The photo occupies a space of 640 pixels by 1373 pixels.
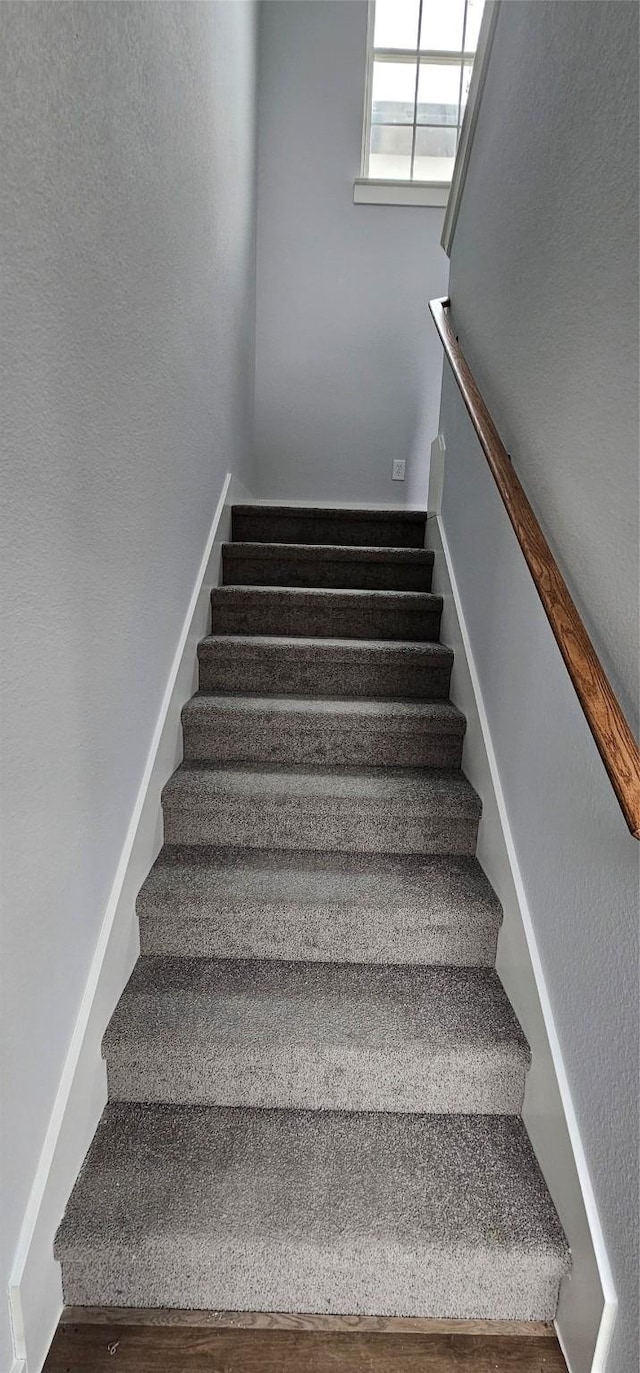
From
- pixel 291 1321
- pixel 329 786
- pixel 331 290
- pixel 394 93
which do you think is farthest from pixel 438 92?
pixel 291 1321

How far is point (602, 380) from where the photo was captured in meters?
1.13

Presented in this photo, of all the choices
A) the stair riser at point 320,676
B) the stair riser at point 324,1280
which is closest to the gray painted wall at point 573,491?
the stair riser at point 324,1280

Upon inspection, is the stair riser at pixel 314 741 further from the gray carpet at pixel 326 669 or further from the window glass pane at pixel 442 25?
the window glass pane at pixel 442 25

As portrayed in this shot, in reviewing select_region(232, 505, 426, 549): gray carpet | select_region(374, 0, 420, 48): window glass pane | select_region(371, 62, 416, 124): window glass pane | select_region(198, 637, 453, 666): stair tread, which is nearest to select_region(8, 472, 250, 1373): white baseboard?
select_region(198, 637, 453, 666): stair tread

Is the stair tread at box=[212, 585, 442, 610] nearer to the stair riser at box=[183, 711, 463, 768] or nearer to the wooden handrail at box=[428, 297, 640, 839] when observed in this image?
the stair riser at box=[183, 711, 463, 768]

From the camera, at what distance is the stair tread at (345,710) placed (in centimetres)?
201

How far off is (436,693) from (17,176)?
1.60 meters

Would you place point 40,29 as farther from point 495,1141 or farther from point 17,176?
point 495,1141

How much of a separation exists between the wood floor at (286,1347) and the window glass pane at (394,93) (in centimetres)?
422

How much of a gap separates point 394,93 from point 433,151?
299 millimetres

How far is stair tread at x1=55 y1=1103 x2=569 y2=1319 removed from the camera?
1175 millimetres

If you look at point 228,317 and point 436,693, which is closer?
point 436,693

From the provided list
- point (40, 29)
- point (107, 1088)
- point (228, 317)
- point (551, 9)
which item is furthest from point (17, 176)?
point (228, 317)

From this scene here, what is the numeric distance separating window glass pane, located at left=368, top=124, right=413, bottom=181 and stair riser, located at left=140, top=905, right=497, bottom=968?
335cm
